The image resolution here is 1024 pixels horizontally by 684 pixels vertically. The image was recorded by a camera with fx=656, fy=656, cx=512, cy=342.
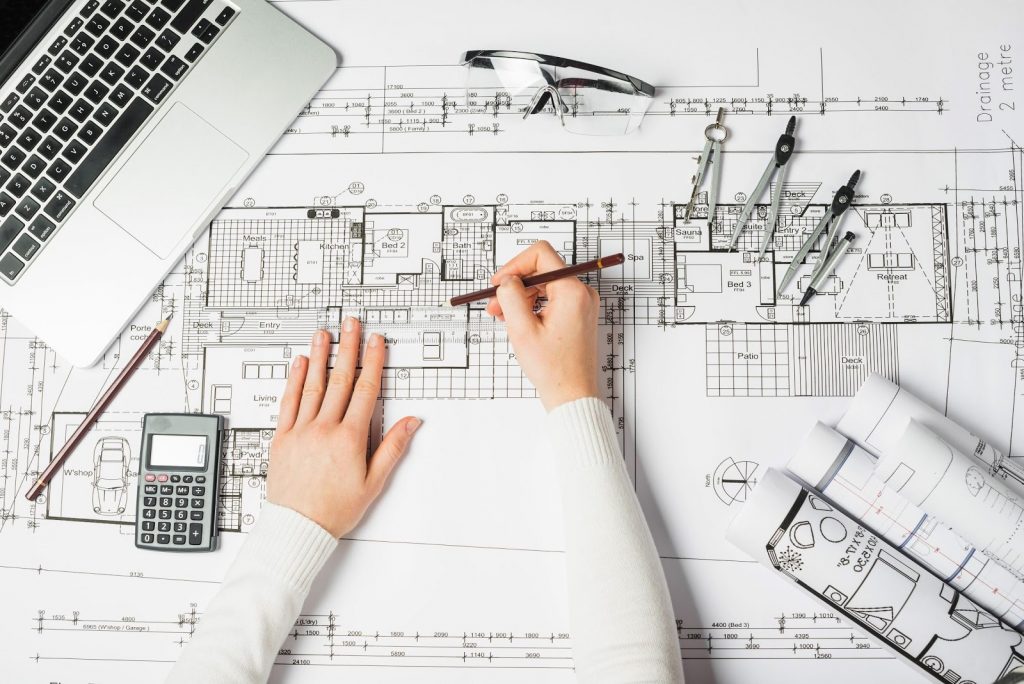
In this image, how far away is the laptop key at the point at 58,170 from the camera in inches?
37.4

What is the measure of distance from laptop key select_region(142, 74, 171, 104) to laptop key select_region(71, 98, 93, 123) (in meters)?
0.08

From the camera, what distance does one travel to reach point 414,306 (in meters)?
0.99

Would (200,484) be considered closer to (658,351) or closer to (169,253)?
(169,253)

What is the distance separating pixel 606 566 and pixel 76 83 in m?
1.01

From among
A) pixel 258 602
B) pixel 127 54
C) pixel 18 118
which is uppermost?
pixel 127 54

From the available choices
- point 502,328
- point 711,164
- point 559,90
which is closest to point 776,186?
point 711,164

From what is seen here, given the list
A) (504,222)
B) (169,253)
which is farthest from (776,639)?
(169,253)

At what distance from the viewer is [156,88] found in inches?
38.2

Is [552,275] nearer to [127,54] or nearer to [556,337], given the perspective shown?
[556,337]

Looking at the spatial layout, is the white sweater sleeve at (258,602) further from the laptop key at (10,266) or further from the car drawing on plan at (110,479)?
the laptop key at (10,266)

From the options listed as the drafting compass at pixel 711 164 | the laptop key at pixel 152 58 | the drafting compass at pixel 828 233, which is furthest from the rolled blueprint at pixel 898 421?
the laptop key at pixel 152 58

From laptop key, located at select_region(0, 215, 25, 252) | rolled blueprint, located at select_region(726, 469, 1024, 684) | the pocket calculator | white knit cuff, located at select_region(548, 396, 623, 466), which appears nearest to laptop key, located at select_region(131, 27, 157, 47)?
laptop key, located at select_region(0, 215, 25, 252)

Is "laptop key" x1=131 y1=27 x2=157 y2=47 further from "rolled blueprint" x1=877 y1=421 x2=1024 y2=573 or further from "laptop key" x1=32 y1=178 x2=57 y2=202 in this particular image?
"rolled blueprint" x1=877 y1=421 x2=1024 y2=573

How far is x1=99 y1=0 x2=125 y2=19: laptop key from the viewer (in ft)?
3.20
